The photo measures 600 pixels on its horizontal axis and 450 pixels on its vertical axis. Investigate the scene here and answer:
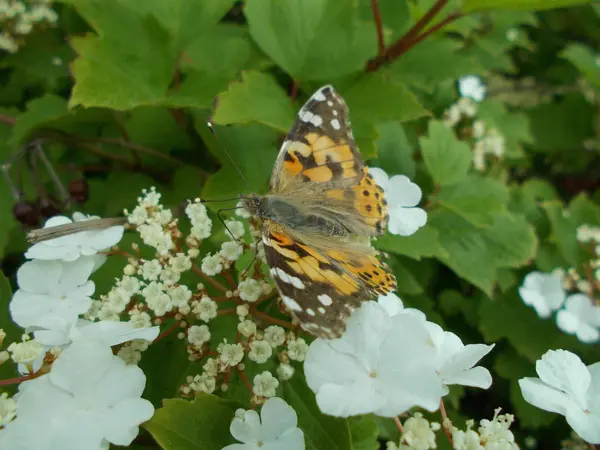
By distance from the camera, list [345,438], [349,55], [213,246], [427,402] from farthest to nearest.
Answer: [349,55] < [213,246] < [345,438] < [427,402]

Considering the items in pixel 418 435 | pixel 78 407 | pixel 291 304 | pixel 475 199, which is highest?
pixel 291 304

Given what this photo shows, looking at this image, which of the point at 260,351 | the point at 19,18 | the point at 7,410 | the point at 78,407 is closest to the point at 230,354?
the point at 260,351

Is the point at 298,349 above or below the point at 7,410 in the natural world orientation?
below

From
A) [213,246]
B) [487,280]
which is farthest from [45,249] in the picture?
[487,280]

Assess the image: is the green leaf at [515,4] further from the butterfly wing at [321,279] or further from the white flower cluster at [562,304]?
the white flower cluster at [562,304]

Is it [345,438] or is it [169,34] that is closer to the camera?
[345,438]

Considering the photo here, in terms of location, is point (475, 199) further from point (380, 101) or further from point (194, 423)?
point (194, 423)

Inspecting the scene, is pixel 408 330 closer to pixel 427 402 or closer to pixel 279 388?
pixel 427 402
